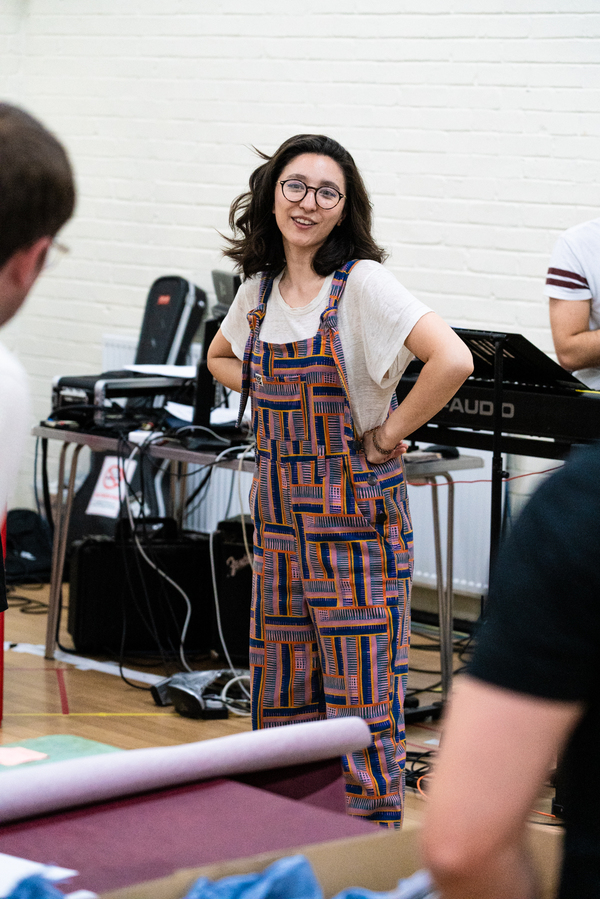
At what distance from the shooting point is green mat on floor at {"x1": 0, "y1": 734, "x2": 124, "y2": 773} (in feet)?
10.2

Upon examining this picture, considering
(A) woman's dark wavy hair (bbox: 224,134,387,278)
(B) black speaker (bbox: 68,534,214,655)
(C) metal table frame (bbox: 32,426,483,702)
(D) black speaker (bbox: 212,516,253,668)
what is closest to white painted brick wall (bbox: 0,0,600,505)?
(C) metal table frame (bbox: 32,426,483,702)

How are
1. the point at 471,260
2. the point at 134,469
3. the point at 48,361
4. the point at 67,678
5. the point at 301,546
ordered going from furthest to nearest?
the point at 48,361
the point at 134,469
the point at 471,260
the point at 67,678
the point at 301,546

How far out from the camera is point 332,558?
2291 millimetres

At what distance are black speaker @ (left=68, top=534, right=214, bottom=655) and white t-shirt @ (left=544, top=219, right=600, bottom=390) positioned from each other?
1.90 meters

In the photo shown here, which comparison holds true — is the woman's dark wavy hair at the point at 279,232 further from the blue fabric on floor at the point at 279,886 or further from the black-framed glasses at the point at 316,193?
the blue fabric on floor at the point at 279,886

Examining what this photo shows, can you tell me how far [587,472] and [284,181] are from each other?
6.03 ft

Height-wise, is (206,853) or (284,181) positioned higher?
(284,181)

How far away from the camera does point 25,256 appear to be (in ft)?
3.12

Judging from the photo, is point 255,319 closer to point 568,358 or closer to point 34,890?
point 568,358

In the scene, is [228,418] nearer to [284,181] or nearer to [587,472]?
[284,181]

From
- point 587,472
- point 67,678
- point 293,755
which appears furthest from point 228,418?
point 587,472

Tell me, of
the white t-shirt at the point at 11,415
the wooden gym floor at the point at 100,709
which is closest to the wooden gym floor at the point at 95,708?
the wooden gym floor at the point at 100,709

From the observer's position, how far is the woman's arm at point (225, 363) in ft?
9.11

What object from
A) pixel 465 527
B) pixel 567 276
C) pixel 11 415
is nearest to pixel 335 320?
pixel 567 276
